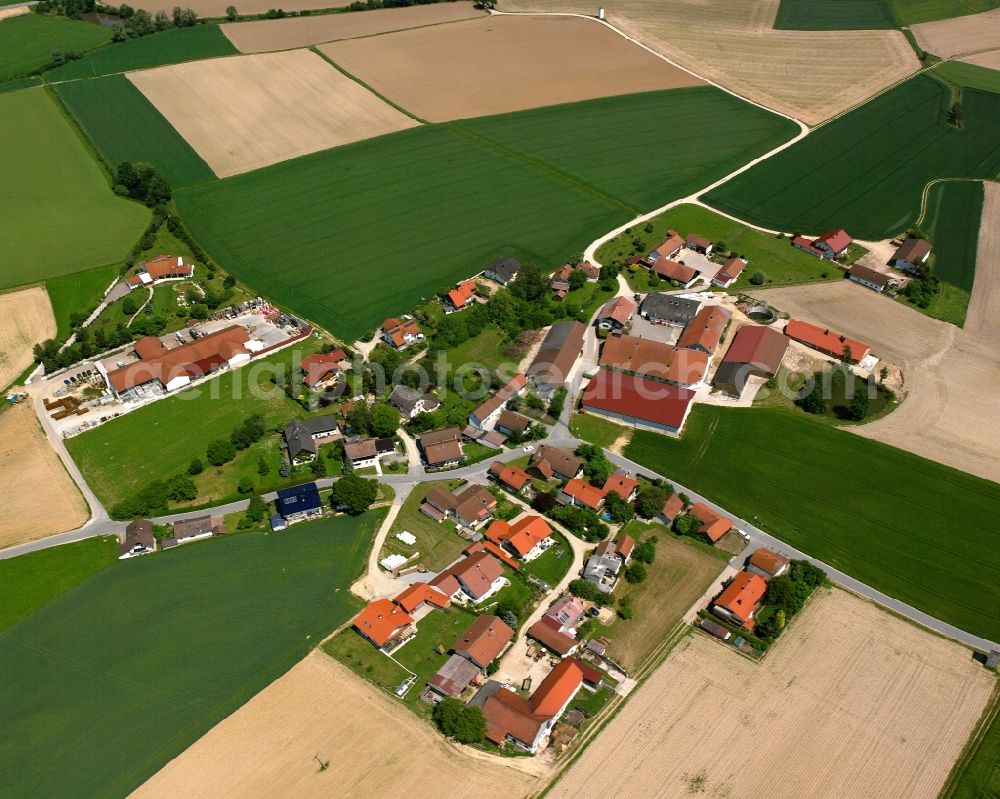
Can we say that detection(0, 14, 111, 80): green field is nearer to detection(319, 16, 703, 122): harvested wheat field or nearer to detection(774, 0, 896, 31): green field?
detection(319, 16, 703, 122): harvested wheat field

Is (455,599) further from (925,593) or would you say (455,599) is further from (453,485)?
(925,593)

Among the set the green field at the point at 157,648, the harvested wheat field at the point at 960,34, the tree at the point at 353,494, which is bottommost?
the green field at the point at 157,648

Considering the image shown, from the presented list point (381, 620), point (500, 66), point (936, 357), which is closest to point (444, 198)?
point (500, 66)

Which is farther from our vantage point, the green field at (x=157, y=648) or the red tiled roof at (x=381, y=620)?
the red tiled roof at (x=381, y=620)

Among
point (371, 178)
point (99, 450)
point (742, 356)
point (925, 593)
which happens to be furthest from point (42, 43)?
point (925, 593)

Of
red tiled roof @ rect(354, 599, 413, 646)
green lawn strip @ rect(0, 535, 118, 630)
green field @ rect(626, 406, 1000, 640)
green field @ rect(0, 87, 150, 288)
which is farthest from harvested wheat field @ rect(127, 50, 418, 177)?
red tiled roof @ rect(354, 599, 413, 646)

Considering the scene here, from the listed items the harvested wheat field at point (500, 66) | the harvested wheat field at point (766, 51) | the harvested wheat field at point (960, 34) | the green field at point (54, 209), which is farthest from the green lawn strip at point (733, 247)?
the harvested wheat field at point (960, 34)

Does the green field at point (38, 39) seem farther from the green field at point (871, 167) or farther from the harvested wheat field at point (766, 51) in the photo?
the green field at point (871, 167)
